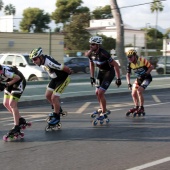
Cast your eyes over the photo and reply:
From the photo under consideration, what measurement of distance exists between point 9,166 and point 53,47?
49.0 ft

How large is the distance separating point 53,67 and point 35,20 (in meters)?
55.5

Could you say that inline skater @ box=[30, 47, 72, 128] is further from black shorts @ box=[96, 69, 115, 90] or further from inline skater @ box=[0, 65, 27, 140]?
black shorts @ box=[96, 69, 115, 90]

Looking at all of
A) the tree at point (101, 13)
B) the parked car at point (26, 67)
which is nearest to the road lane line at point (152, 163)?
the parked car at point (26, 67)

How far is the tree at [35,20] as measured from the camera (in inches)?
2496

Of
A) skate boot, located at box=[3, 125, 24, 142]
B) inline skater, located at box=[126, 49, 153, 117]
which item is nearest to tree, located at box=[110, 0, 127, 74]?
inline skater, located at box=[126, 49, 153, 117]

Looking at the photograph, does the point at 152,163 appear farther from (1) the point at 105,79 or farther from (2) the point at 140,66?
(2) the point at 140,66

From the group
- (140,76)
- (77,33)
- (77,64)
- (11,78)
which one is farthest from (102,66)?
(77,33)

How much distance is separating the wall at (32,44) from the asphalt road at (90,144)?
31.2 ft

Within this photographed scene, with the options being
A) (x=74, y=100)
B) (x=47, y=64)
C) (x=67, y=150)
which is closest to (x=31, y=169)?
(x=67, y=150)

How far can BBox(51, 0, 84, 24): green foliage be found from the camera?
215 ft

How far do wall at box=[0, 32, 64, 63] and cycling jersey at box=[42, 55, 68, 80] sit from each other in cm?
1118

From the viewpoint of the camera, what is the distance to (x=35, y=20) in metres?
63.2

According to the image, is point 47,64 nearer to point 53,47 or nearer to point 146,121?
point 146,121

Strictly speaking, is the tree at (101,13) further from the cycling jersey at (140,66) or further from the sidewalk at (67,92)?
the cycling jersey at (140,66)
